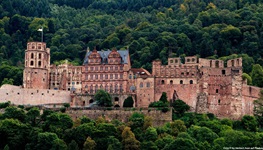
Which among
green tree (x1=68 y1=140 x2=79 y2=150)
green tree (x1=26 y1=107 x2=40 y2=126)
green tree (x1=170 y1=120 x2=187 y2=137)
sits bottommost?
green tree (x1=68 y1=140 x2=79 y2=150)

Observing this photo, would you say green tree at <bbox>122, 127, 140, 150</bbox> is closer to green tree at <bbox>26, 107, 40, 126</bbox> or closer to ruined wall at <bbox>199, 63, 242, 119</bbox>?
green tree at <bbox>26, 107, 40, 126</bbox>

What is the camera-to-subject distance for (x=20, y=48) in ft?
418

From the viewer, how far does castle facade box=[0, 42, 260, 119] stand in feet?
260

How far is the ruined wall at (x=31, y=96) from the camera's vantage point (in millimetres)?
81500

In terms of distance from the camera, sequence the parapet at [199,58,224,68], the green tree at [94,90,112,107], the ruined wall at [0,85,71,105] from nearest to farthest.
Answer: the green tree at [94,90,112,107] < the parapet at [199,58,224,68] < the ruined wall at [0,85,71,105]

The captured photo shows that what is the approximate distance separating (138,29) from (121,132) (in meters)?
56.5

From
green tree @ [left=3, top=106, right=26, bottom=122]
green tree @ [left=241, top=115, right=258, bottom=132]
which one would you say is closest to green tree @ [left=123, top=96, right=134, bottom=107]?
green tree @ [left=3, top=106, right=26, bottom=122]

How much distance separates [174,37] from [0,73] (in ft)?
110

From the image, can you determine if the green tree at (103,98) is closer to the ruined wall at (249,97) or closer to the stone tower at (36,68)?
the stone tower at (36,68)

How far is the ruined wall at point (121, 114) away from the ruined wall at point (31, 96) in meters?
5.44

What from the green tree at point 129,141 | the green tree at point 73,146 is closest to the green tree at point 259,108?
the green tree at point 129,141

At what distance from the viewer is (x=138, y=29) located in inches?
4904

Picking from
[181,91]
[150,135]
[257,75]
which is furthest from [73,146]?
[257,75]

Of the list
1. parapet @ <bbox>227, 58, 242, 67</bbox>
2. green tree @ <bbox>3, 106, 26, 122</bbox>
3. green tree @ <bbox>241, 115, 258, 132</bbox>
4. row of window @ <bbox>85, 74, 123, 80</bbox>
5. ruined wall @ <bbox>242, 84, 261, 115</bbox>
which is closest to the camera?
green tree @ <bbox>3, 106, 26, 122</bbox>
